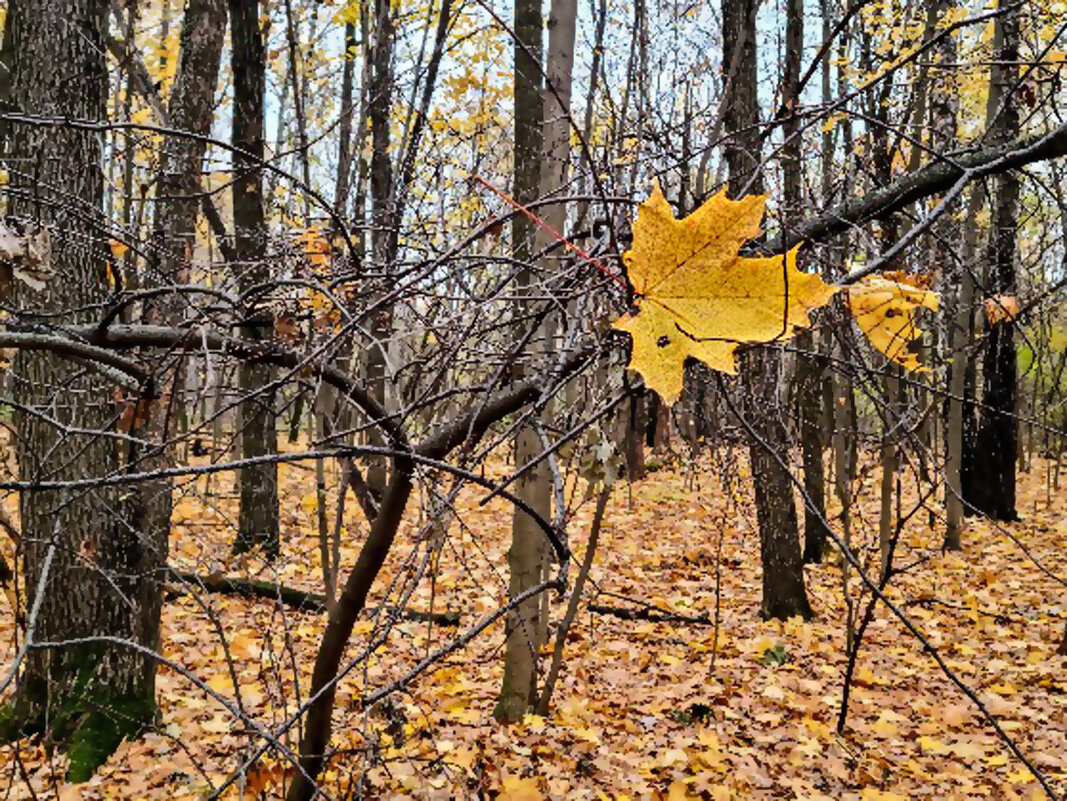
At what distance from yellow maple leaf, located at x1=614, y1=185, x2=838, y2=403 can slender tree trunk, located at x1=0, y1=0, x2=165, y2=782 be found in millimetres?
2756

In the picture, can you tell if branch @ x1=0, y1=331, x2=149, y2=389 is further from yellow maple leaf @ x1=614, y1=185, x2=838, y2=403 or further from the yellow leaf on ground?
the yellow leaf on ground

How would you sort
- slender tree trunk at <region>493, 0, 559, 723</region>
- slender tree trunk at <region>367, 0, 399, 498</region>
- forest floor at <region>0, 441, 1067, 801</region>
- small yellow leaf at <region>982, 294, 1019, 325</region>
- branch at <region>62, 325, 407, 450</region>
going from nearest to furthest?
small yellow leaf at <region>982, 294, 1019, 325</region>
branch at <region>62, 325, 407, 450</region>
slender tree trunk at <region>367, 0, 399, 498</region>
forest floor at <region>0, 441, 1067, 801</region>
slender tree trunk at <region>493, 0, 559, 723</region>

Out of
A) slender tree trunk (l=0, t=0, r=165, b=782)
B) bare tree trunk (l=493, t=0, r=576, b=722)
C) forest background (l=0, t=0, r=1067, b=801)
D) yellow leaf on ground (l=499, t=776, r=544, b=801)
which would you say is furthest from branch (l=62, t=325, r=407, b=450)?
yellow leaf on ground (l=499, t=776, r=544, b=801)

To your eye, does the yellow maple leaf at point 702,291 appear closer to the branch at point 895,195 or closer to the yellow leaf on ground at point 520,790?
the branch at point 895,195

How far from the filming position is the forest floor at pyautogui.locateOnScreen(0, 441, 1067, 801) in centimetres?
335

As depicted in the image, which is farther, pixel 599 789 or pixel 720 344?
pixel 599 789

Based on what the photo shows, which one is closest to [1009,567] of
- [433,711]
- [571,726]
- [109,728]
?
[571,726]

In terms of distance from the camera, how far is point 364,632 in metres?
4.82

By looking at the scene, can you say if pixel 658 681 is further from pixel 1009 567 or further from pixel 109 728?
pixel 1009 567

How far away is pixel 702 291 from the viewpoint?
77 centimetres

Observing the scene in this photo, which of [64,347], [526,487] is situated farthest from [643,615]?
[64,347]

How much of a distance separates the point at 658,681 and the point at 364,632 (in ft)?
5.90

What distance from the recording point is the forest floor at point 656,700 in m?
3.35

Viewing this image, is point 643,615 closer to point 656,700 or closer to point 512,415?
point 656,700
